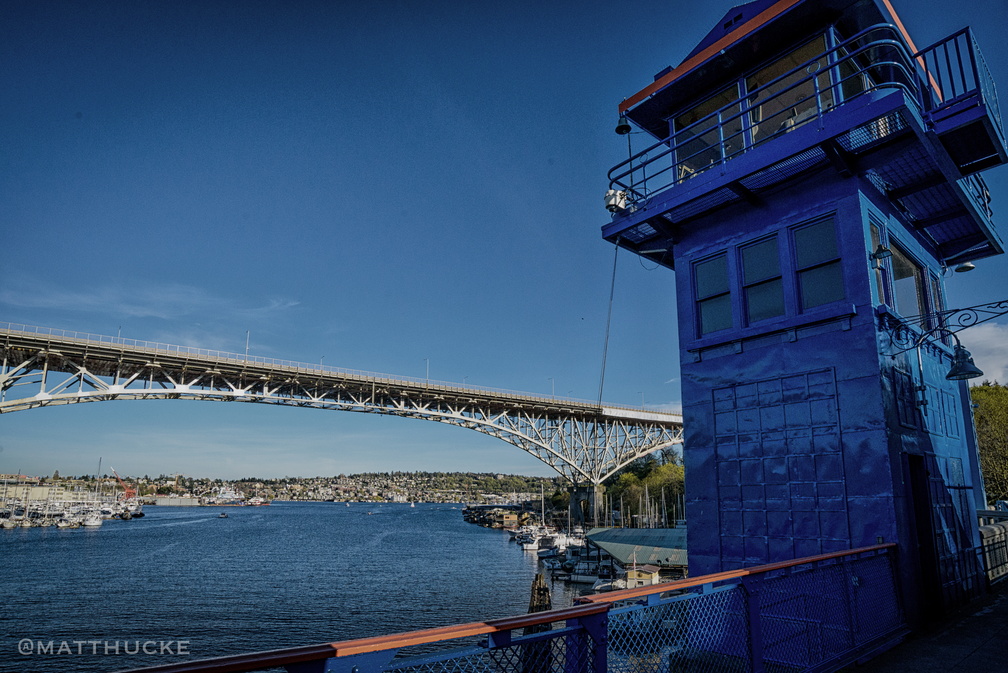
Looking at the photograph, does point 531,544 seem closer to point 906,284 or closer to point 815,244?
point 906,284

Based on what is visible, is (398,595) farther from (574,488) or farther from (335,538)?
(335,538)

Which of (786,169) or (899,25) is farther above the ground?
(899,25)

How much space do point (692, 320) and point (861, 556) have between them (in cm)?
474

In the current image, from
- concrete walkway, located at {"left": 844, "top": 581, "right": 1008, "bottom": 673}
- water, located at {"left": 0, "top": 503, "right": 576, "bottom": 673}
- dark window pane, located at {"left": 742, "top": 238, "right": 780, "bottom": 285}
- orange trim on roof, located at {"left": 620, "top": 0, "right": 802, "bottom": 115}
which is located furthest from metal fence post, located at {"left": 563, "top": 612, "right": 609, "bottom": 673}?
water, located at {"left": 0, "top": 503, "right": 576, "bottom": 673}

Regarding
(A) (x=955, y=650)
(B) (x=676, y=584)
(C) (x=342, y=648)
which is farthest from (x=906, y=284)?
(C) (x=342, y=648)

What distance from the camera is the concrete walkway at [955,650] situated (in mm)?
6465

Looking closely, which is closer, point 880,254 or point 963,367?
point 963,367

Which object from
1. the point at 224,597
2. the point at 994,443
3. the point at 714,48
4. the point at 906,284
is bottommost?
the point at 224,597

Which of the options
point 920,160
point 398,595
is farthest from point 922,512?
point 398,595

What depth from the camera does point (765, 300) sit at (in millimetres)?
10094

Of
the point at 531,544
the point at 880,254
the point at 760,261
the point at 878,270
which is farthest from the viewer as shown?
the point at 531,544

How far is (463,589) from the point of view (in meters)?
46.2

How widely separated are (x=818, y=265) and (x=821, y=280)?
256mm
